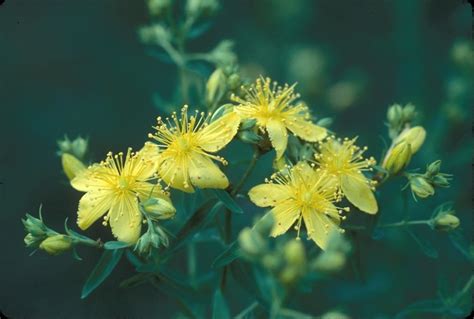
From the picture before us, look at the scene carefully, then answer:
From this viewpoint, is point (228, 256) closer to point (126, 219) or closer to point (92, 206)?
point (126, 219)

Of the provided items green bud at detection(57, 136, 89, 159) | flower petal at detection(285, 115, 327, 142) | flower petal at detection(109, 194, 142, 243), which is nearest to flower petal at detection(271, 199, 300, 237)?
flower petal at detection(285, 115, 327, 142)

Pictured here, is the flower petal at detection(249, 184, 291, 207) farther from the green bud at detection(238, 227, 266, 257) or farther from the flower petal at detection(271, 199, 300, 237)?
the green bud at detection(238, 227, 266, 257)

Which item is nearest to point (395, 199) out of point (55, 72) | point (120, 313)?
point (120, 313)

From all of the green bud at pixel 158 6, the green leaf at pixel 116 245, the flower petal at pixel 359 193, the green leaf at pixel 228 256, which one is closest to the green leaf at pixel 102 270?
the green leaf at pixel 116 245

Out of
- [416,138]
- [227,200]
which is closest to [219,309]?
[227,200]

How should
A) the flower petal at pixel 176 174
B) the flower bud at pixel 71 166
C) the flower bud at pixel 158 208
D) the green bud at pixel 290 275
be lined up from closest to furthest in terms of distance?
the green bud at pixel 290 275 → the flower bud at pixel 158 208 → the flower petal at pixel 176 174 → the flower bud at pixel 71 166

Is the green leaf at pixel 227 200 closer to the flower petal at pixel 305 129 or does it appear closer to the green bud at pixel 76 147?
the flower petal at pixel 305 129
